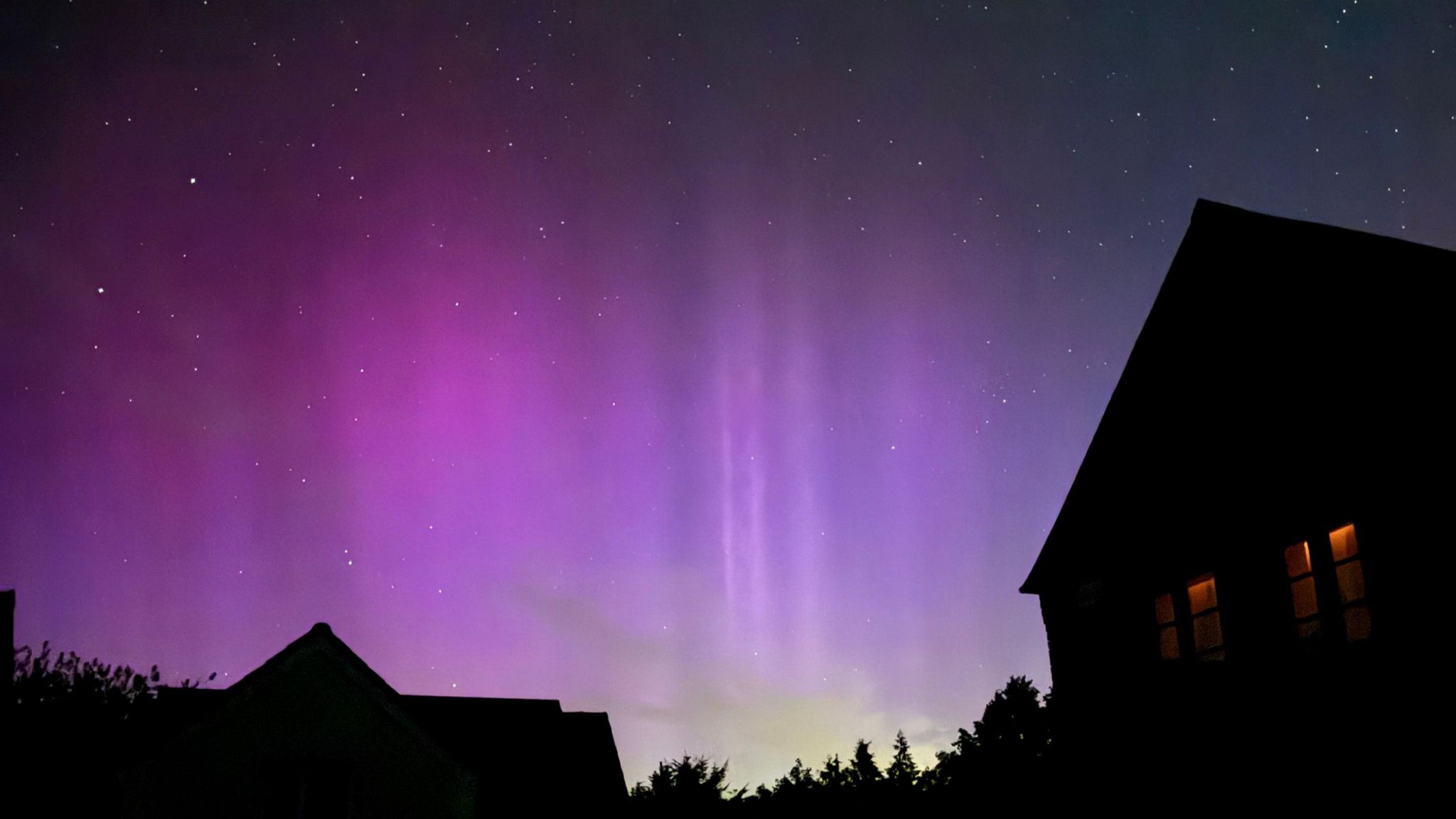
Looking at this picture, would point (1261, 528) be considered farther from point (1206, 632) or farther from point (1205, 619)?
point (1206, 632)

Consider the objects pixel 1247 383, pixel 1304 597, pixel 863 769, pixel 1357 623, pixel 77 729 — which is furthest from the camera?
→ pixel 863 769

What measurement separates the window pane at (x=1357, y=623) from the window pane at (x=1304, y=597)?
1.22 feet

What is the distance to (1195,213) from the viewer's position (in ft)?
46.1

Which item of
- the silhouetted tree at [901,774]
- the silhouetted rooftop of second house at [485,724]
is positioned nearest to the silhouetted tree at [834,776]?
the silhouetted tree at [901,774]

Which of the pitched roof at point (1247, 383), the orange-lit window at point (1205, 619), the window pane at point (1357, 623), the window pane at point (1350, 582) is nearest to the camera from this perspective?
the window pane at point (1357, 623)

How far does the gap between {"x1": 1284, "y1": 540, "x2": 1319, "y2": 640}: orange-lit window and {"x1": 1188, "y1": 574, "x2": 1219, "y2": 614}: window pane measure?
1.12 m

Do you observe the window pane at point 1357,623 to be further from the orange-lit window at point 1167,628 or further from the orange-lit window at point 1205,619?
the orange-lit window at point 1167,628

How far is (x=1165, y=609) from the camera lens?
13383 millimetres

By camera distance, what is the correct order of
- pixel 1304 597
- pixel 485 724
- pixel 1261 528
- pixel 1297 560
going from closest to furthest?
pixel 1304 597, pixel 1297 560, pixel 1261 528, pixel 485 724

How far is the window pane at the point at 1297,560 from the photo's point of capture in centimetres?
1142

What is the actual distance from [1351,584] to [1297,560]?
800 millimetres

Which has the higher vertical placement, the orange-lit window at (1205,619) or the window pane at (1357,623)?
the orange-lit window at (1205,619)

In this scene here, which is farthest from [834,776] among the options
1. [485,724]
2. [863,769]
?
[485,724]

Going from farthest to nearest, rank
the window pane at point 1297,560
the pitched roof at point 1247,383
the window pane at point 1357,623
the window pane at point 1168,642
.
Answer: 1. the window pane at point 1168,642
2. the window pane at point 1297,560
3. the pitched roof at point 1247,383
4. the window pane at point 1357,623
